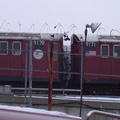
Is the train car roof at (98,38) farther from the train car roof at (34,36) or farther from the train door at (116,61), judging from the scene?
the train car roof at (34,36)

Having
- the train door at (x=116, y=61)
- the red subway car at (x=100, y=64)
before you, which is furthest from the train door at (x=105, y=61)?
the train door at (x=116, y=61)

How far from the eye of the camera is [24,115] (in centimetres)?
247

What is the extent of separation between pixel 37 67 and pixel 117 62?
368 centimetres

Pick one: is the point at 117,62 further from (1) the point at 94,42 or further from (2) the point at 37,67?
(2) the point at 37,67

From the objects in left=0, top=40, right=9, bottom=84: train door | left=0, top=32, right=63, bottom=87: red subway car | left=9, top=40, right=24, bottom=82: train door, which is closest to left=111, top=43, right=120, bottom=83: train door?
left=0, top=32, right=63, bottom=87: red subway car

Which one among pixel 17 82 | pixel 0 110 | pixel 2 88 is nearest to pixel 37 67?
pixel 17 82

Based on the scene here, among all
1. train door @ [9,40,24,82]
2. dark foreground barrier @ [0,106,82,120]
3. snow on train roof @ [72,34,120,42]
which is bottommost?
dark foreground barrier @ [0,106,82,120]

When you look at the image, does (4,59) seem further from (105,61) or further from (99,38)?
(105,61)

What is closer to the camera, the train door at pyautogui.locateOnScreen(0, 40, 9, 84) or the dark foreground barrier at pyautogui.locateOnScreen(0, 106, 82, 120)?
the dark foreground barrier at pyautogui.locateOnScreen(0, 106, 82, 120)

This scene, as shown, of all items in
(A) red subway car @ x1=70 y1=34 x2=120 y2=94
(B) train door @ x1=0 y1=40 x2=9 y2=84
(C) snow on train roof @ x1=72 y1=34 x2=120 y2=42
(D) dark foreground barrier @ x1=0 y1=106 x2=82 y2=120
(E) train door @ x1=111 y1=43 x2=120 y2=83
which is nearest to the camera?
(D) dark foreground barrier @ x1=0 y1=106 x2=82 y2=120

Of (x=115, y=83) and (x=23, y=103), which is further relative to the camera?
(x=115, y=83)

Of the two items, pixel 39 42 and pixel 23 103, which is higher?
pixel 39 42

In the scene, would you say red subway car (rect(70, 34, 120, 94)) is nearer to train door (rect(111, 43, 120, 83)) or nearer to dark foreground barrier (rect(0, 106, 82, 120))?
A: train door (rect(111, 43, 120, 83))

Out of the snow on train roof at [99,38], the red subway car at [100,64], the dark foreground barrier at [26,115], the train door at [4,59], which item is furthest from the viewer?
the snow on train roof at [99,38]
